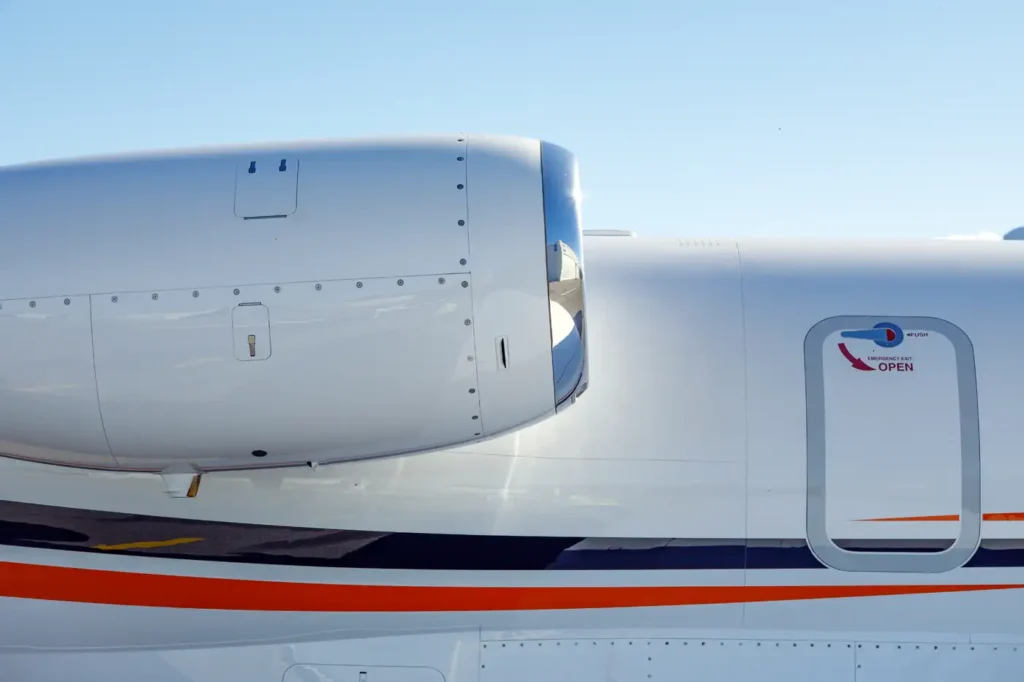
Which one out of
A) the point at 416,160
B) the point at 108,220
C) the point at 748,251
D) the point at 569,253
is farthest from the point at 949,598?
the point at 108,220

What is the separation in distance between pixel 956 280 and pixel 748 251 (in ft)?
3.47

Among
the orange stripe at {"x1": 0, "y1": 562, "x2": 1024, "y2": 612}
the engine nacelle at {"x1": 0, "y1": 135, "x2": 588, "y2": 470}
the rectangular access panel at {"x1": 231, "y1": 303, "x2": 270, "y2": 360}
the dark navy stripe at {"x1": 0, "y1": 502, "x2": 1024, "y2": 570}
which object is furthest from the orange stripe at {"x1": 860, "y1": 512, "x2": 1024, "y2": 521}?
the rectangular access panel at {"x1": 231, "y1": 303, "x2": 270, "y2": 360}

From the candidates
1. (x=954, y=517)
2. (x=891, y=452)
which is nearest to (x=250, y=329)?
(x=891, y=452)

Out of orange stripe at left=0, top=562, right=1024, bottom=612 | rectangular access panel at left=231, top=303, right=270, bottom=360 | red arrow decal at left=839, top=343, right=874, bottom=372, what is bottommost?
orange stripe at left=0, top=562, right=1024, bottom=612

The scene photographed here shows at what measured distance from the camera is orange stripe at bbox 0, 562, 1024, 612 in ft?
14.4

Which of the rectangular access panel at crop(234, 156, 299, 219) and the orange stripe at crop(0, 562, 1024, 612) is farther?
the orange stripe at crop(0, 562, 1024, 612)

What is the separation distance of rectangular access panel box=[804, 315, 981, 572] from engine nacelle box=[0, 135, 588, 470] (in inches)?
56.0

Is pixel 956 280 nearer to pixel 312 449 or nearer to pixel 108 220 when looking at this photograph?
pixel 312 449

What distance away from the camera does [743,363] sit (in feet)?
15.1

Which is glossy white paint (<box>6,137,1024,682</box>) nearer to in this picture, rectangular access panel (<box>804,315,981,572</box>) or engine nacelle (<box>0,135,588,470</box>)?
rectangular access panel (<box>804,315,981,572</box>)

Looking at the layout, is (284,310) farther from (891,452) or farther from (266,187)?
(891,452)

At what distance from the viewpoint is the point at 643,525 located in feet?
14.4

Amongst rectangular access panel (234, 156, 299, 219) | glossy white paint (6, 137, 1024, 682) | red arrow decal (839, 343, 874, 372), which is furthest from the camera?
red arrow decal (839, 343, 874, 372)

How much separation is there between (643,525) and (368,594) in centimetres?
133
